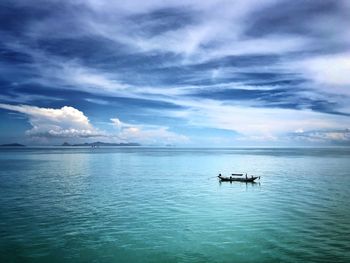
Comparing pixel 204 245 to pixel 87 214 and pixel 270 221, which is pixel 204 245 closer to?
pixel 270 221

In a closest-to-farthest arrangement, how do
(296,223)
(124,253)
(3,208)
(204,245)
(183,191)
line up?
(124,253), (204,245), (296,223), (3,208), (183,191)

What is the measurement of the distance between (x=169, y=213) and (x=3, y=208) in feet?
88.6

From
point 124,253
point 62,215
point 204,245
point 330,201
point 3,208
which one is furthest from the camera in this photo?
point 330,201

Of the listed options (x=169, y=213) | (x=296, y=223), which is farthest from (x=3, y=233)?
(x=296, y=223)

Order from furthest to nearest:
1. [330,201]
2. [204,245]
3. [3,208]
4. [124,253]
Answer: [330,201] → [3,208] → [204,245] → [124,253]

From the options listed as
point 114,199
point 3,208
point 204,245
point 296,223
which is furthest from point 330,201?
point 3,208

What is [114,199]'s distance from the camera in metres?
61.5

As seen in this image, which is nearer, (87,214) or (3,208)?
(87,214)

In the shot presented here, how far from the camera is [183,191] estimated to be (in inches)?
2827

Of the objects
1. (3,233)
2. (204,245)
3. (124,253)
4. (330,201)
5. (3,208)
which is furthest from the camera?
(330,201)

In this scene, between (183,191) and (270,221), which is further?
(183,191)

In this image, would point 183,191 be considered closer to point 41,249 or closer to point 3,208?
point 3,208

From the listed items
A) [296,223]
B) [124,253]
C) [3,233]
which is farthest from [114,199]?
[296,223]

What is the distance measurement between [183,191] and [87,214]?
27.6 m
